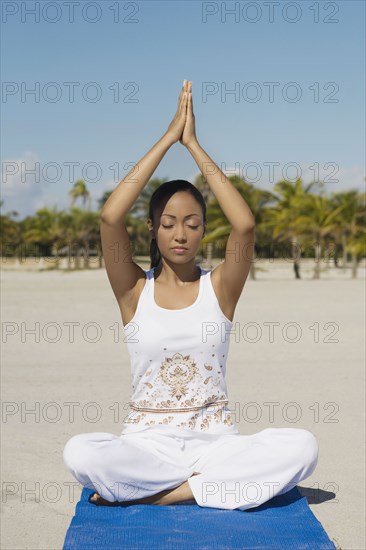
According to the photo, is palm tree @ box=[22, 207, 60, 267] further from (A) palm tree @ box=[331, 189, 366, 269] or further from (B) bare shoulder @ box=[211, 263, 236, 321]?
(B) bare shoulder @ box=[211, 263, 236, 321]

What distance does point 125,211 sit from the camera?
361 cm

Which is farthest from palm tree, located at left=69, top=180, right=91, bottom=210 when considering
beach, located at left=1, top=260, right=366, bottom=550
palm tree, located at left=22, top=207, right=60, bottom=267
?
beach, located at left=1, top=260, right=366, bottom=550

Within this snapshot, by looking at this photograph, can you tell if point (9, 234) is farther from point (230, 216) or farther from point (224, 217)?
point (230, 216)

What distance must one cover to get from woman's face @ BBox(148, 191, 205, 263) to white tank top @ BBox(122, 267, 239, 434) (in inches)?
10.6

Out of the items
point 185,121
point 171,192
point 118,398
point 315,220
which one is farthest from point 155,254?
point 315,220

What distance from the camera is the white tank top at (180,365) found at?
3.69 m

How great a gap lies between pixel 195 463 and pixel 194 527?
0.38 metres

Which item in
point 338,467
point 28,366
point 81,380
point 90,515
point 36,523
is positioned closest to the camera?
point 90,515

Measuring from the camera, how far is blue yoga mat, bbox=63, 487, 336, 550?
3.23 metres

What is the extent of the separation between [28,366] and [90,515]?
6.65m

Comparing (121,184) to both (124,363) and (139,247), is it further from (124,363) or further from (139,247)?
(139,247)

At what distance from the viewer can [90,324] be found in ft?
49.2

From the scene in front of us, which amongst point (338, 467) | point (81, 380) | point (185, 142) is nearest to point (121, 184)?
point (185, 142)

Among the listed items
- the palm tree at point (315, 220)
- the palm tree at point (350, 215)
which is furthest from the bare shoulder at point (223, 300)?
the palm tree at point (350, 215)
